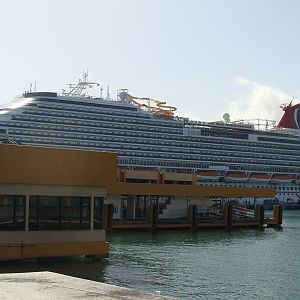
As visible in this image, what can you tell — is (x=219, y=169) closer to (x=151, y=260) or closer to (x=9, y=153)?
(x=151, y=260)

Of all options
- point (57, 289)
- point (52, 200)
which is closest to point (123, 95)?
point (52, 200)

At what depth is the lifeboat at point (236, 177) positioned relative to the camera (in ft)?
334

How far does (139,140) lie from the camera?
9619 cm

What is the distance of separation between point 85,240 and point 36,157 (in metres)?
3.77

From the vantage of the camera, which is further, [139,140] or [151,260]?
[139,140]

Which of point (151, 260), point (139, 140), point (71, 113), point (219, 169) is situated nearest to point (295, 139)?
point (219, 169)

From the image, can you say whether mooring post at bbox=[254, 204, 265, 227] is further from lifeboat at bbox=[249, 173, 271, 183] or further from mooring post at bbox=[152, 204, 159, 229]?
lifeboat at bbox=[249, 173, 271, 183]

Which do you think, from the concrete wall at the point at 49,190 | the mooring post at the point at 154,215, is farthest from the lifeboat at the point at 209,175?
the concrete wall at the point at 49,190

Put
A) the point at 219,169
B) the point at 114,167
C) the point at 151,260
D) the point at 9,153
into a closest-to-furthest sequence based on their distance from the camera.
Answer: the point at 9,153, the point at 114,167, the point at 151,260, the point at 219,169

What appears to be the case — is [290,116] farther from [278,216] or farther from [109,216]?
[109,216]

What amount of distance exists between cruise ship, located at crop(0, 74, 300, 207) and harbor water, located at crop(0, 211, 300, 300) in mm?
53355

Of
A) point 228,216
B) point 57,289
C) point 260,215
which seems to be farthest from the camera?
point 260,215

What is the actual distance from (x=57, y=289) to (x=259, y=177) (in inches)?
3735

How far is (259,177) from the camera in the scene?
343 ft
